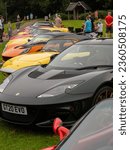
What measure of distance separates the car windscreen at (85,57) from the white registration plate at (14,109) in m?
1.35

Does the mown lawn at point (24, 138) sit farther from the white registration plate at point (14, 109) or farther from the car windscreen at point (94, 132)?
the car windscreen at point (94, 132)

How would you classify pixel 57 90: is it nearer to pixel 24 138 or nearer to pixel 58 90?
pixel 58 90

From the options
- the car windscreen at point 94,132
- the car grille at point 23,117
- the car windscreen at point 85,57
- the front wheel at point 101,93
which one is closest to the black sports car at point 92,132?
the car windscreen at point 94,132

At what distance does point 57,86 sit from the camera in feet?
17.1

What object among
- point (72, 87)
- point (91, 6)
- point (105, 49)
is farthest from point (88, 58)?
point (91, 6)

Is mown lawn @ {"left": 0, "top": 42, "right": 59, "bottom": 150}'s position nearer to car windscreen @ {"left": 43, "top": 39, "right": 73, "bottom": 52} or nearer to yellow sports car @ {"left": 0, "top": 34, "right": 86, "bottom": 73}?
yellow sports car @ {"left": 0, "top": 34, "right": 86, "bottom": 73}

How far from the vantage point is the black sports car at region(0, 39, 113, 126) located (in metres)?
5.02

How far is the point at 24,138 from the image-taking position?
17.2ft

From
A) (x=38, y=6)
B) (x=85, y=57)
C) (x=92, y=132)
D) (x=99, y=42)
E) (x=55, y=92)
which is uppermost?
(x=92, y=132)

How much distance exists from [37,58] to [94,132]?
7.08 meters

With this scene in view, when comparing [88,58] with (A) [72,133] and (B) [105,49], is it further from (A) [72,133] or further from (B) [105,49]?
(A) [72,133]

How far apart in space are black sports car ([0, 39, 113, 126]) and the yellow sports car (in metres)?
2.71

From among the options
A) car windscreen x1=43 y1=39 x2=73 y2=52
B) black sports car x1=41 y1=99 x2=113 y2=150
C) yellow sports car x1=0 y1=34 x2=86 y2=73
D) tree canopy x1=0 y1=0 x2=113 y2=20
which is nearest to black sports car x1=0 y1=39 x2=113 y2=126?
black sports car x1=41 y1=99 x2=113 y2=150

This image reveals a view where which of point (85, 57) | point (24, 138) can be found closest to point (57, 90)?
point (24, 138)
